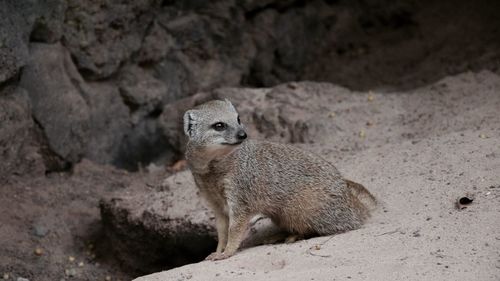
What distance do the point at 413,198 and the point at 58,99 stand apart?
2980mm

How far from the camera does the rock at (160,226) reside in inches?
195

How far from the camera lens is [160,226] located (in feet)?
16.6

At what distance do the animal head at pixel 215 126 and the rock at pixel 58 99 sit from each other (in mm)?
1902

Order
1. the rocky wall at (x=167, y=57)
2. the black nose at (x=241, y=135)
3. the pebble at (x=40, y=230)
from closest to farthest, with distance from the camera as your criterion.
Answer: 1. the black nose at (x=241, y=135)
2. the pebble at (x=40, y=230)
3. the rocky wall at (x=167, y=57)

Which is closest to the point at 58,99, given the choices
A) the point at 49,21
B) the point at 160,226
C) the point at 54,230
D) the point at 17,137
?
the point at 17,137

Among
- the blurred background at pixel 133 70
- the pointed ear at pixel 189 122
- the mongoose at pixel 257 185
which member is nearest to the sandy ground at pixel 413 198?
the mongoose at pixel 257 185

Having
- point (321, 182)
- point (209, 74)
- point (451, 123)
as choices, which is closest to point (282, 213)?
point (321, 182)

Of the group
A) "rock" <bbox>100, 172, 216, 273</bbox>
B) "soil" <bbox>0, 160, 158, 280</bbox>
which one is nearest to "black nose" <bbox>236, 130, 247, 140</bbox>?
"rock" <bbox>100, 172, 216, 273</bbox>

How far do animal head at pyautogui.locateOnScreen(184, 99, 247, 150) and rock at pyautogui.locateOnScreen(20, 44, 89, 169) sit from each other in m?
1.90

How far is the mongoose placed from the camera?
167 inches

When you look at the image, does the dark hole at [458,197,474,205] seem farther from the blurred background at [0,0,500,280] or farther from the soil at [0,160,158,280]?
the soil at [0,160,158,280]

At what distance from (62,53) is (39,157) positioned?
84 cm

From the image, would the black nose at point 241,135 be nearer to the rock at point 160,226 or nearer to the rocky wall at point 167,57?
the rock at point 160,226

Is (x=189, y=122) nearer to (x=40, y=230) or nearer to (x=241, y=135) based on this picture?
(x=241, y=135)
